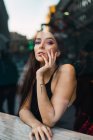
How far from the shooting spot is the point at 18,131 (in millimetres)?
2244

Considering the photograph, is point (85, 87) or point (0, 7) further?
point (0, 7)

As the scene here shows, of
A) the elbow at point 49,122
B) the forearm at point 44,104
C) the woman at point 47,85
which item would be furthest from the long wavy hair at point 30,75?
the elbow at point 49,122

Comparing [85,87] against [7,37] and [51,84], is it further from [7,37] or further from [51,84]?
[7,37]

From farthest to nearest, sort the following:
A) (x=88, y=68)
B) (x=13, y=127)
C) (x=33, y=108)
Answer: (x=13, y=127)
(x=33, y=108)
(x=88, y=68)

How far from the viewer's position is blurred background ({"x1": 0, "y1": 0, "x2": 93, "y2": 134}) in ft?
6.51

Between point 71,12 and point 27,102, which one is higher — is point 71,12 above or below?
above

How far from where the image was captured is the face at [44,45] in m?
2.06

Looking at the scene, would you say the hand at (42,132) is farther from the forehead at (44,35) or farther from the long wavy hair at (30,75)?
the forehead at (44,35)

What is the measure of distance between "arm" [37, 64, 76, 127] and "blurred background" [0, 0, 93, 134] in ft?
0.17

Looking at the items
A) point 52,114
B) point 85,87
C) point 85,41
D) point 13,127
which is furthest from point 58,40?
point 13,127

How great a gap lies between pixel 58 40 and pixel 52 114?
502 millimetres

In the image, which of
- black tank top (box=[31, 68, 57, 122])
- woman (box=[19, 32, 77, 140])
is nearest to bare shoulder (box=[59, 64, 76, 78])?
woman (box=[19, 32, 77, 140])

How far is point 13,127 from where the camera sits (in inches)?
90.6

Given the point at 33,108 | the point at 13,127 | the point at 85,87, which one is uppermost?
the point at 85,87
